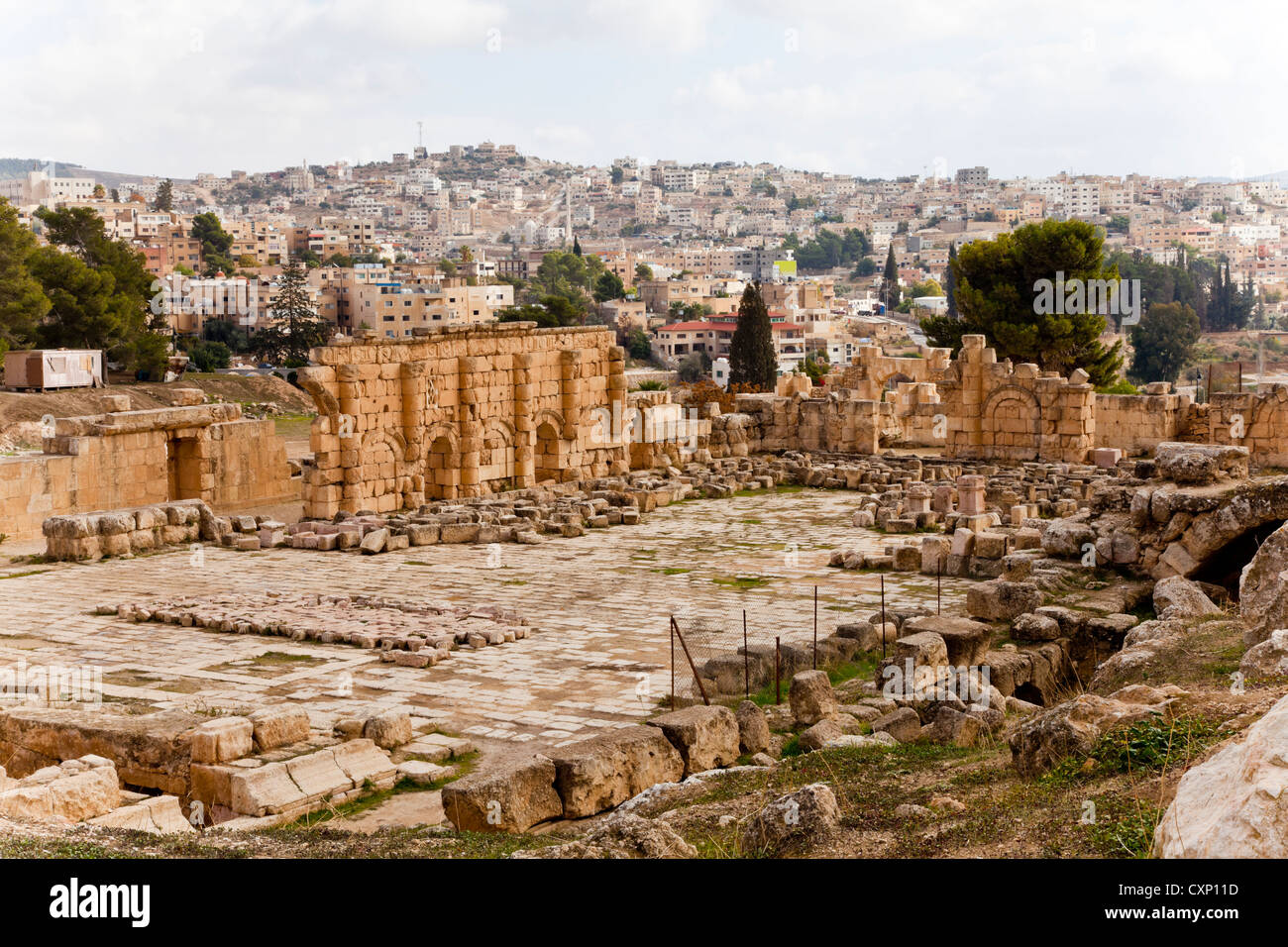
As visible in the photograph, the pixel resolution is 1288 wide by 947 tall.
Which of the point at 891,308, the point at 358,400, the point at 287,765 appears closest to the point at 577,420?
the point at 358,400

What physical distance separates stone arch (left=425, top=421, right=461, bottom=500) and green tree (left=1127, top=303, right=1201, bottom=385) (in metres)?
51.3

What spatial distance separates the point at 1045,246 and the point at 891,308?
320 feet

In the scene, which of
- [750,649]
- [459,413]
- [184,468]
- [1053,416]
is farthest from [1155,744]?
[1053,416]

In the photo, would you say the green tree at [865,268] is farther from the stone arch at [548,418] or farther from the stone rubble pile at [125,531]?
the stone rubble pile at [125,531]

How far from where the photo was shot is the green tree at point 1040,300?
39.3 meters

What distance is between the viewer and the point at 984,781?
8.40m

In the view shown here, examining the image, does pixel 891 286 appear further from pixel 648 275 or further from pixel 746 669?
pixel 746 669

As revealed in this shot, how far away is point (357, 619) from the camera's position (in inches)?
656

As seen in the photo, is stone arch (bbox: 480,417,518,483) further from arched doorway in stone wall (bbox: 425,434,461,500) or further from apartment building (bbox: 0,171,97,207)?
apartment building (bbox: 0,171,97,207)

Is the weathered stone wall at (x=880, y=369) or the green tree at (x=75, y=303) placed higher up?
the green tree at (x=75, y=303)

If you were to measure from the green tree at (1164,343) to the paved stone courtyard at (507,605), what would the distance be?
4992cm

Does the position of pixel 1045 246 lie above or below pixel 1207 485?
above

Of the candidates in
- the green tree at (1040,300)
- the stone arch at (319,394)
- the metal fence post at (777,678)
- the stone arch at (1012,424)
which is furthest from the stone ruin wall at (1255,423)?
the metal fence post at (777,678)
